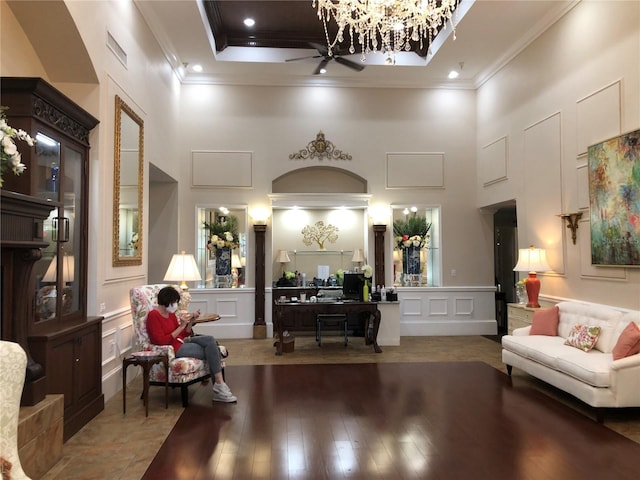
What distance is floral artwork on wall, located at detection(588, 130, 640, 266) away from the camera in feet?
15.3

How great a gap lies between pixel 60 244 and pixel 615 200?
5.91 m

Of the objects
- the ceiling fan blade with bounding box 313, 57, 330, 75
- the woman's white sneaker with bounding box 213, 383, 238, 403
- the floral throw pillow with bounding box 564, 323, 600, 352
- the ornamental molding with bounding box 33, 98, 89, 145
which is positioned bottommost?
the woman's white sneaker with bounding box 213, 383, 238, 403

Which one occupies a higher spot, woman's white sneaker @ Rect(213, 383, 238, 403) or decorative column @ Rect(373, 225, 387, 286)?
decorative column @ Rect(373, 225, 387, 286)

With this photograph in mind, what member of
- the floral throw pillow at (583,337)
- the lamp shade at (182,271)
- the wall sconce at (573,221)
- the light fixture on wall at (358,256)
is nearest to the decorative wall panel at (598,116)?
the wall sconce at (573,221)

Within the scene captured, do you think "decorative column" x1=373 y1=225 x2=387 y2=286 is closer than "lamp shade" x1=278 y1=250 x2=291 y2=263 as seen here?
Yes

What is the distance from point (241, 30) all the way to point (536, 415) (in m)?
7.36

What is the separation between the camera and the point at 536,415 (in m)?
4.18

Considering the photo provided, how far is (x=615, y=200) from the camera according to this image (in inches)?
194

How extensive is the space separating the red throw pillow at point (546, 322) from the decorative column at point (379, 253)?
10.9ft

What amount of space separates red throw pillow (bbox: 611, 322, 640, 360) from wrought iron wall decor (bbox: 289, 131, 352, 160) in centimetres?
581

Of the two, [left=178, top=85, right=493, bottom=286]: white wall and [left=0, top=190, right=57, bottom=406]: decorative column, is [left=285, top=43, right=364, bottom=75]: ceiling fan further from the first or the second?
[left=0, top=190, right=57, bottom=406]: decorative column

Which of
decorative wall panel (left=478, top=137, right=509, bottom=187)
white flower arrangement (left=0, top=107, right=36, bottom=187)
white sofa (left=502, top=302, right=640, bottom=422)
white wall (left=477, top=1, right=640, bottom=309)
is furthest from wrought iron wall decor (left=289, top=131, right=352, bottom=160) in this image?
white flower arrangement (left=0, top=107, right=36, bottom=187)

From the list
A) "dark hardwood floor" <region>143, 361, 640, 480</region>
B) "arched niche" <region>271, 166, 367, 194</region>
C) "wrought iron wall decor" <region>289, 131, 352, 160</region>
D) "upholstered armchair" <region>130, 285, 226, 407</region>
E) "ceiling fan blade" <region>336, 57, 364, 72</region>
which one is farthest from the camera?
"arched niche" <region>271, 166, 367, 194</region>

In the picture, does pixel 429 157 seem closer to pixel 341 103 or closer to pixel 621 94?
pixel 341 103
